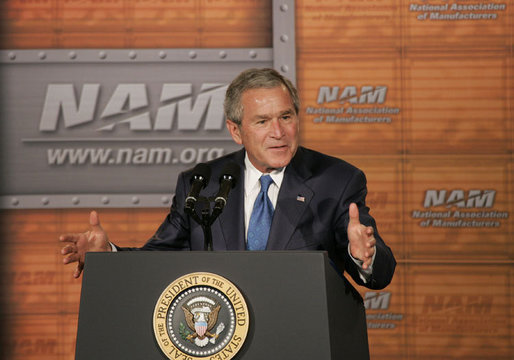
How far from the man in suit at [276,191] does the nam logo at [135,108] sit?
3.48ft

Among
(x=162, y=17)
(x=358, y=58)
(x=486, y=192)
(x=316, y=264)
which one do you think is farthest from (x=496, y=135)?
(x=316, y=264)

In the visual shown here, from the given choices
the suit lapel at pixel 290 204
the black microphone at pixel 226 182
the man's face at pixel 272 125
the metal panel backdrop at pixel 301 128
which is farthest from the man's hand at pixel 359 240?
the metal panel backdrop at pixel 301 128

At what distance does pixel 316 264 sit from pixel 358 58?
6.81ft

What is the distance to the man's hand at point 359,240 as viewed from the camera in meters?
1.69

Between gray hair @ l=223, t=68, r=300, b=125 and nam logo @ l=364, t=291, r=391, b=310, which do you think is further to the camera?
nam logo @ l=364, t=291, r=391, b=310

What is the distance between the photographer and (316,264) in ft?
4.97

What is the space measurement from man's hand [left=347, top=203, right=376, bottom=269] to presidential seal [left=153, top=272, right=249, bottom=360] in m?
0.36

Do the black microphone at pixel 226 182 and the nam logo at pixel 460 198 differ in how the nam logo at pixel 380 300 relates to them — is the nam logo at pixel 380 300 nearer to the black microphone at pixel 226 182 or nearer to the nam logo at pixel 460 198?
the nam logo at pixel 460 198

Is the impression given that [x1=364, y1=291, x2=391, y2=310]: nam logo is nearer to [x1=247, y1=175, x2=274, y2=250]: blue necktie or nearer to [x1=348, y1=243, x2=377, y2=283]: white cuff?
[x1=247, y1=175, x2=274, y2=250]: blue necktie

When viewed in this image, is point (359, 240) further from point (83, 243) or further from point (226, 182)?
point (83, 243)

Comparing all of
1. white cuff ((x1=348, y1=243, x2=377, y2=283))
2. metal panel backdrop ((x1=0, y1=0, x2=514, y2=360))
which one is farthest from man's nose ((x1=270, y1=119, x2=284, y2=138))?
metal panel backdrop ((x1=0, y1=0, x2=514, y2=360))

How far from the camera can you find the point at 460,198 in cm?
335

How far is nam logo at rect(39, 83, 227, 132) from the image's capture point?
3.46 metres

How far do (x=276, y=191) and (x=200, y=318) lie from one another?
862 millimetres
